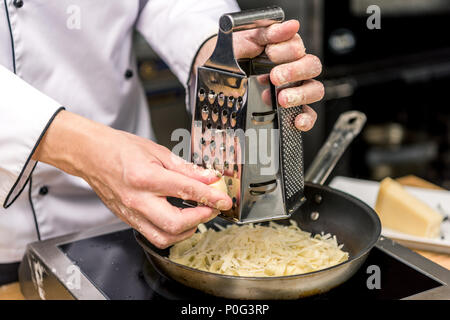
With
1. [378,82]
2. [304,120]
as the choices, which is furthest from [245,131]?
[378,82]

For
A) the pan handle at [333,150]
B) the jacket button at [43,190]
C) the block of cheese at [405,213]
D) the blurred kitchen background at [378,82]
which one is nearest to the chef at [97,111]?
the jacket button at [43,190]

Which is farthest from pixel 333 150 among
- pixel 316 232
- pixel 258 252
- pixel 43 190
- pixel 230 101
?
pixel 43 190

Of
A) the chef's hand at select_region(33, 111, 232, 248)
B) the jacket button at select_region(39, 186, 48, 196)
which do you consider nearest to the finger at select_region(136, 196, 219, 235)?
the chef's hand at select_region(33, 111, 232, 248)

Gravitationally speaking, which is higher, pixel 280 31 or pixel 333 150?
pixel 280 31

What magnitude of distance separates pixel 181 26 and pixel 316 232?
0.62 m

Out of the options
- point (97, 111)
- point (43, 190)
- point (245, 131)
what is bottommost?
point (43, 190)

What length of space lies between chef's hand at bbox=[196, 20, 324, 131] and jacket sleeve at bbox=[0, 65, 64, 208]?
38 cm

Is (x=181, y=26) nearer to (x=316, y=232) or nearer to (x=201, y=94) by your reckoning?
(x=201, y=94)

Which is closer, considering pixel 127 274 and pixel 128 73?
pixel 127 274

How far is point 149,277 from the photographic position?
108cm

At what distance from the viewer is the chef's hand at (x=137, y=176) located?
92 cm

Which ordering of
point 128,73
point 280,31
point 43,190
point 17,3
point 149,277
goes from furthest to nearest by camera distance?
point 128,73
point 43,190
point 17,3
point 149,277
point 280,31

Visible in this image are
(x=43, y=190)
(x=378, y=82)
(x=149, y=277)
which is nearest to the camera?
(x=149, y=277)

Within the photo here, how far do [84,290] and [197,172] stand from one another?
311 mm
